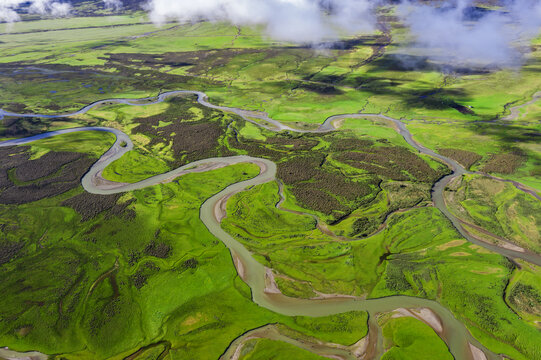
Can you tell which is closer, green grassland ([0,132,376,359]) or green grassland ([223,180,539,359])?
green grassland ([0,132,376,359])

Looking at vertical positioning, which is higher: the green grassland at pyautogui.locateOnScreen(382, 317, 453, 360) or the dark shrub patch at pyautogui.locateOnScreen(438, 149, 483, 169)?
the dark shrub patch at pyautogui.locateOnScreen(438, 149, 483, 169)

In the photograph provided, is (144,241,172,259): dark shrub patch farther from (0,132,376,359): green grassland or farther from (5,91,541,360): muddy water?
(5,91,541,360): muddy water

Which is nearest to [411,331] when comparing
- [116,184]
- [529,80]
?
[116,184]

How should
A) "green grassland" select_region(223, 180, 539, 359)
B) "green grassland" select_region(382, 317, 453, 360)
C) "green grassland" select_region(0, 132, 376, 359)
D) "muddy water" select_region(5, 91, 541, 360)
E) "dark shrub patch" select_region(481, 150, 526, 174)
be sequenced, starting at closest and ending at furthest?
"green grassland" select_region(382, 317, 453, 360) → "green grassland" select_region(0, 132, 376, 359) → "green grassland" select_region(223, 180, 539, 359) → "muddy water" select_region(5, 91, 541, 360) → "dark shrub patch" select_region(481, 150, 526, 174)

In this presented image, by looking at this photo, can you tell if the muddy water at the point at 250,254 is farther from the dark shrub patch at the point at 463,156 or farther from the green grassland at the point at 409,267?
the dark shrub patch at the point at 463,156

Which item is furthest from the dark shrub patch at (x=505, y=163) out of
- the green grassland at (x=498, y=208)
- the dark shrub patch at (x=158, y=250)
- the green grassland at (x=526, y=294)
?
the dark shrub patch at (x=158, y=250)

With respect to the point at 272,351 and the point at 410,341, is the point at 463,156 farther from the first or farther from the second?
the point at 272,351

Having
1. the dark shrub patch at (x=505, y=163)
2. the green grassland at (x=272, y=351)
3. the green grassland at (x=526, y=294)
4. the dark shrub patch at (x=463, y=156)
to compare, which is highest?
the dark shrub patch at (x=463, y=156)

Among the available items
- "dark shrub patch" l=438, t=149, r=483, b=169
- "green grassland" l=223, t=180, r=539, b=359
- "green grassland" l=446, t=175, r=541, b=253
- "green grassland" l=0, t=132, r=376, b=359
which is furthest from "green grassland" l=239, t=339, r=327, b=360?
"dark shrub patch" l=438, t=149, r=483, b=169
